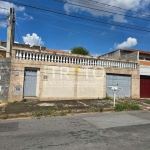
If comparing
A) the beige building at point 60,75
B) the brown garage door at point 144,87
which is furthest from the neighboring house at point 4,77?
the brown garage door at point 144,87

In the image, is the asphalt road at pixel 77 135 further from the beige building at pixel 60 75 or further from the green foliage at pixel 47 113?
the beige building at pixel 60 75

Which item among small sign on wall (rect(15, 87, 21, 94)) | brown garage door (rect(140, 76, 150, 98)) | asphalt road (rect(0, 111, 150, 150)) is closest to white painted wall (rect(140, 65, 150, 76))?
brown garage door (rect(140, 76, 150, 98))

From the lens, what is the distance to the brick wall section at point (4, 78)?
10.2m

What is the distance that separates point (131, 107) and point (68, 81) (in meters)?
4.30

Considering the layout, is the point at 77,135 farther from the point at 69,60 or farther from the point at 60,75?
the point at 69,60

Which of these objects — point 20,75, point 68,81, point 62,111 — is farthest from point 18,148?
point 68,81

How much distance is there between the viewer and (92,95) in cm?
1228

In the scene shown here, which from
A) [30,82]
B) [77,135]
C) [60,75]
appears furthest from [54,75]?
[77,135]

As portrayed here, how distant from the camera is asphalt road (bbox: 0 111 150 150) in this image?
4203 millimetres

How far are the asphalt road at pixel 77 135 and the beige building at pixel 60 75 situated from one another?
4.68 meters

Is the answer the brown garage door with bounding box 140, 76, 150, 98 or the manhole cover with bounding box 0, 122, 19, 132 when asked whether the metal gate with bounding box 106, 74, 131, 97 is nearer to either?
the brown garage door with bounding box 140, 76, 150, 98

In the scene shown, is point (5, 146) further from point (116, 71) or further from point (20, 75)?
point (116, 71)

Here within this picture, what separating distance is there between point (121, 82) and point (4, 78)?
8.27m

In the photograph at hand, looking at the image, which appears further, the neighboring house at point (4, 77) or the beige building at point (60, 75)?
the beige building at point (60, 75)
